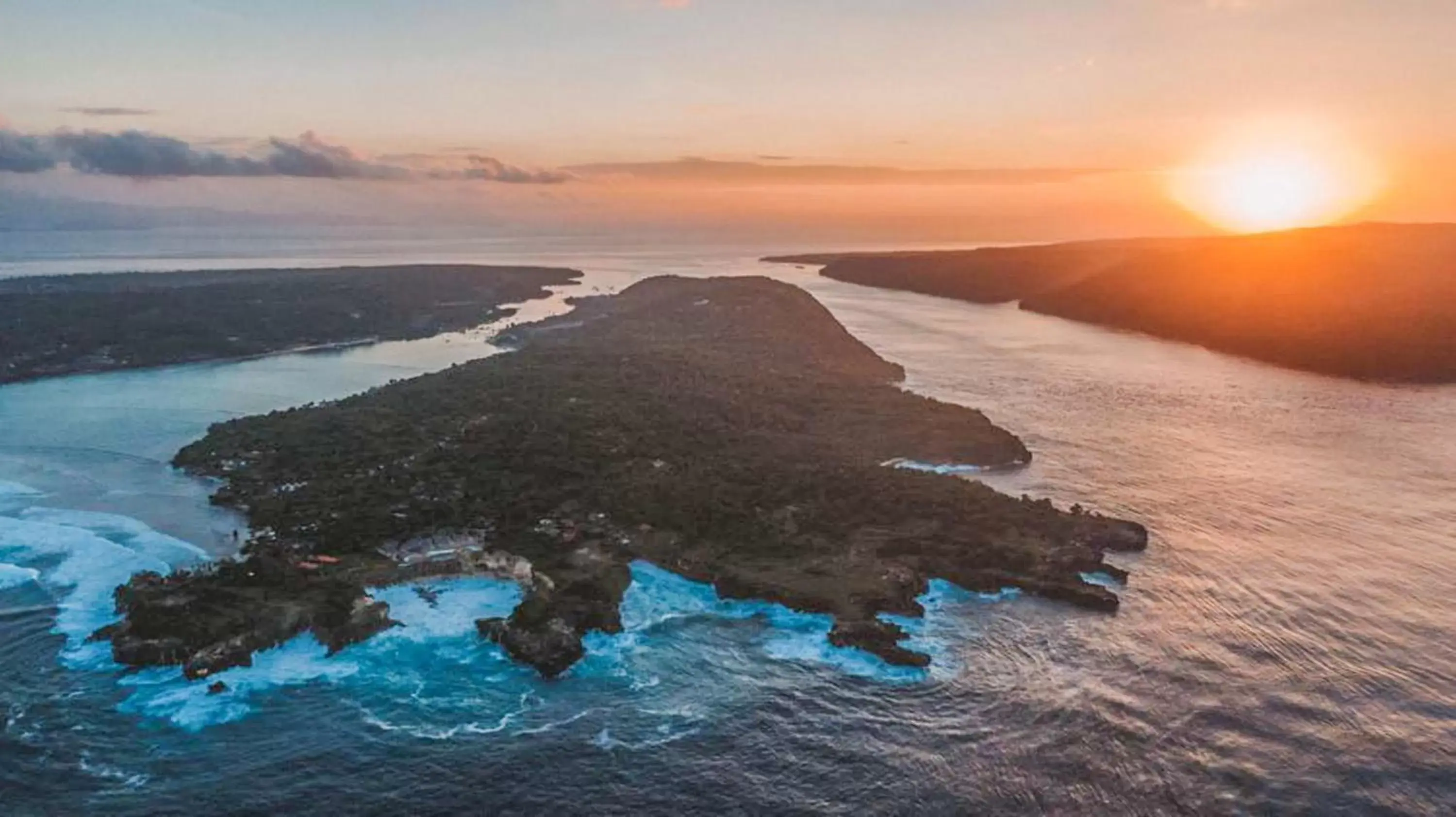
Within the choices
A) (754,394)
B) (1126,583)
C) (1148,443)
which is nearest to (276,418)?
(754,394)

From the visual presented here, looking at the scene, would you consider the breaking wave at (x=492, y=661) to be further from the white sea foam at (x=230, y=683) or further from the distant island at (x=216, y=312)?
→ the distant island at (x=216, y=312)

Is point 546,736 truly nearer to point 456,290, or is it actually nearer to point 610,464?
point 610,464

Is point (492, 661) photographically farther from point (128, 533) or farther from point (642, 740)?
point (128, 533)

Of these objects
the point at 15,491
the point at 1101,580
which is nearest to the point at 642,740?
the point at 1101,580

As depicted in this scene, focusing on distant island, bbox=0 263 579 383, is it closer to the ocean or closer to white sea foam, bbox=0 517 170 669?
white sea foam, bbox=0 517 170 669

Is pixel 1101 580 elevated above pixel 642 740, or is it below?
above

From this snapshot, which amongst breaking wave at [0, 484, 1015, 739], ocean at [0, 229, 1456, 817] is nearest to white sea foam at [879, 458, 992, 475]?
ocean at [0, 229, 1456, 817]
